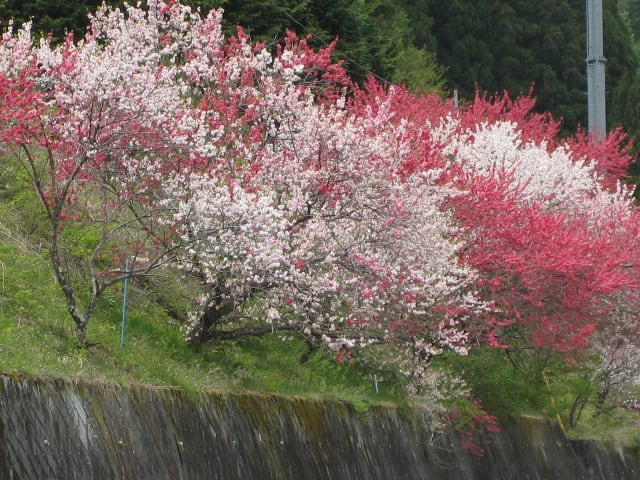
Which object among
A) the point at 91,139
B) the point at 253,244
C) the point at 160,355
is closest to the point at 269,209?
the point at 253,244

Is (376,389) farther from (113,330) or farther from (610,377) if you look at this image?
(610,377)

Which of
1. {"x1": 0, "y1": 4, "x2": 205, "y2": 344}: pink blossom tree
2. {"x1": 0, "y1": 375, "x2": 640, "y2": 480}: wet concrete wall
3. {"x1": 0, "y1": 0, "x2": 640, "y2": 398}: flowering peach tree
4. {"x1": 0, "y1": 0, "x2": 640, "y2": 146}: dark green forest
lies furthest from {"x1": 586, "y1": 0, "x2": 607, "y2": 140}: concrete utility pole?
{"x1": 0, "y1": 4, "x2": 205, "y2": 344}: pink blossom tree

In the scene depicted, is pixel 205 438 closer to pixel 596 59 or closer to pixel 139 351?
pixel 139 351

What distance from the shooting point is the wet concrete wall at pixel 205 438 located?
9203 mm

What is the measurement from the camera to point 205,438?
38.1ft

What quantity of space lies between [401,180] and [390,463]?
4115 mm

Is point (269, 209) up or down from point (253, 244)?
up

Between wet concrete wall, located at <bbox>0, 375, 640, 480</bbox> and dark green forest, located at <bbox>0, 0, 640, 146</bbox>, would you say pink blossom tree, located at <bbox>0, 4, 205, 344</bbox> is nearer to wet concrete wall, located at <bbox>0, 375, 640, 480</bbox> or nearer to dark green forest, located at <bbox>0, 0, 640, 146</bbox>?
wet concrete wall, located at <bbox>0, 375, 640, 480</bbox>

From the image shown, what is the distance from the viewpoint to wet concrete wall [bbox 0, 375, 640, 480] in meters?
9.20

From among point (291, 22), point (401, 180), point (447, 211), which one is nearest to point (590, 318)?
point (447, 211)

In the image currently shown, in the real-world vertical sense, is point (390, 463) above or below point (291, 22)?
below

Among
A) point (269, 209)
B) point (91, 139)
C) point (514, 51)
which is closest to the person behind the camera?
point (91, 139)

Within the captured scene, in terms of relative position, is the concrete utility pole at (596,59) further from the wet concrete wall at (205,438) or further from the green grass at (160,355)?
the wet concrete wall at (205,438)

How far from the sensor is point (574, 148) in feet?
115
